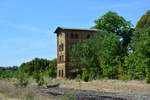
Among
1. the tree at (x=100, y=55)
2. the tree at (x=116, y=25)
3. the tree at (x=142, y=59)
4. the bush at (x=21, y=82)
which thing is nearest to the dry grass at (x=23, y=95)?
the bush at (x=21, y=82)

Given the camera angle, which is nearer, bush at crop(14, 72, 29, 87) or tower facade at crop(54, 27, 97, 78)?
bush at crop(14, 72, 29, 87)

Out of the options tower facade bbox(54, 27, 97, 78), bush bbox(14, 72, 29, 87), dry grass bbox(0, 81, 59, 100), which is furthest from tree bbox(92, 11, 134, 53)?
dry grass bbox(0, 81, 59, 100)

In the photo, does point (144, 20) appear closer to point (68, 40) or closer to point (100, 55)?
point (100, 55)

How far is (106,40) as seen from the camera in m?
65.6

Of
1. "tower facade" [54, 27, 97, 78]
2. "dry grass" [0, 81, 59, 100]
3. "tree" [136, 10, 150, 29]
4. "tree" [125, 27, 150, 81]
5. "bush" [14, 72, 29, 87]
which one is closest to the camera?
"dry grass" [0, 81, 59, 100]

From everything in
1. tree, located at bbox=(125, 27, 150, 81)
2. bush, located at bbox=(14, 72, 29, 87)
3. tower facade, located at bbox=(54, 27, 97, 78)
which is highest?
tower facade, located at bbox=(54, 27, 97, 78)

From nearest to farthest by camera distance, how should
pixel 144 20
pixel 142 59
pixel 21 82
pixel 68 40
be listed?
pixel 21 82
pixel 142 59
pixel 144 20
pixel 68 40

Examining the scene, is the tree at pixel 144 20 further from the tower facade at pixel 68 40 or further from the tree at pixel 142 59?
the tree at pixel 142 59

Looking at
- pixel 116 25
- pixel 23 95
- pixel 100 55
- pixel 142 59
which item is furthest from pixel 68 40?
pixel 23 95

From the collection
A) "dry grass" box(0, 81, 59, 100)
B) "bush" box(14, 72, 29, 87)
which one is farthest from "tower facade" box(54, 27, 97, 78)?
"dry grass" box(0, 81, 59, 100)

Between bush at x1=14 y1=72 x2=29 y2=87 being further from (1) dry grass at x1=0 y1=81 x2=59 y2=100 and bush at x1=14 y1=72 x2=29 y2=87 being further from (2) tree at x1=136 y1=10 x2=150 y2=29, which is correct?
(2) tree at x1=136 y1=10 x2=150 y2=29

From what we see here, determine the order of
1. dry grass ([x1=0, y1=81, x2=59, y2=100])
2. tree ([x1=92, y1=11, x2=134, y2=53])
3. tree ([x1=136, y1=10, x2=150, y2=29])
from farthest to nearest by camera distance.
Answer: tree ([x1=92, y1=11, x2=134, y2=53])
tree ([x1=136, y1=10, x2=150, y2=29])
dry grass ([x1=0, y1=81, x2=59, y2=100])

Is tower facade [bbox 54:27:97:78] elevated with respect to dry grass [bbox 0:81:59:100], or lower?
elevated

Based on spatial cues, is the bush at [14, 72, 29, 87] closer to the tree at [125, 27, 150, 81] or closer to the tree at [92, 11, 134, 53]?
the tree at [125, 27, 150, 81]
